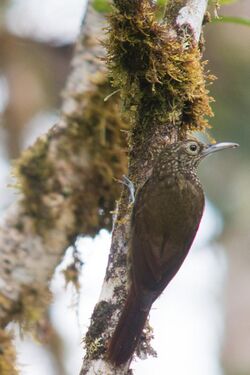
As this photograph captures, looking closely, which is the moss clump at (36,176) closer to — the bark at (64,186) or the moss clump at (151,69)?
the bark at (64,186)

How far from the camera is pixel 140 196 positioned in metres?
4.03

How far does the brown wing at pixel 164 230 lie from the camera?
4.18 m

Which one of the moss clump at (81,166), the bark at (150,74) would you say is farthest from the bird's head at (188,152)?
the moss clump at (81,166)

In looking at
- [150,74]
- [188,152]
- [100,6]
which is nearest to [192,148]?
[188,152]

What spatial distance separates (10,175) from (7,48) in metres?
3.67

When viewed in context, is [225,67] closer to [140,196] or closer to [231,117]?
[231,117]

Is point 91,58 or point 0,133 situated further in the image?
point 0,133

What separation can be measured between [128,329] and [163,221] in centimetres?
76

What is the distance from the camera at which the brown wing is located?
4180mm

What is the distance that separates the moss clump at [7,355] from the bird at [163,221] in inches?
46.7

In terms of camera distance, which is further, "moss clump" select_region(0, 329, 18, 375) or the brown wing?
"moss clump" select_region(0, 329, 18, 375)

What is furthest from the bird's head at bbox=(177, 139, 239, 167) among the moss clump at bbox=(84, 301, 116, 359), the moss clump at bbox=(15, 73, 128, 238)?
the moss clump at bbox=(84, 301, 116, 359)

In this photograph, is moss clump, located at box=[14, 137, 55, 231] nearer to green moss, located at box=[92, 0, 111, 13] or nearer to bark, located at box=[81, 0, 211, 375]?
green moss, located at box=[92, 0, 111, 13]

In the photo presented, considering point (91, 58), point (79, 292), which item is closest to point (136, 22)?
point (91, 58)
